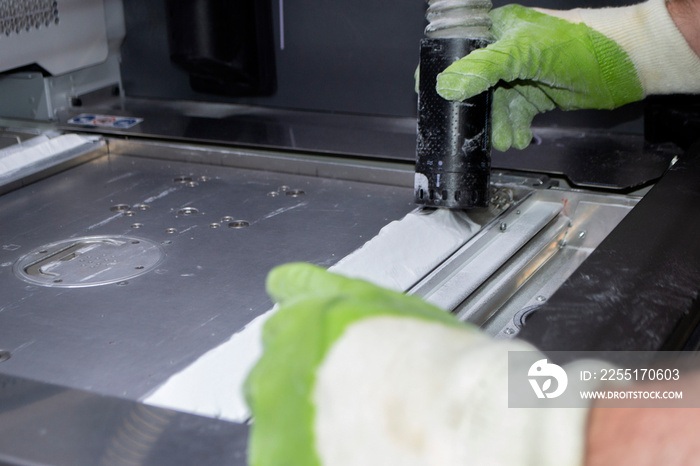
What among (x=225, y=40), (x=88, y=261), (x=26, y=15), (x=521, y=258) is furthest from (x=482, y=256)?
(x=26, y=15)

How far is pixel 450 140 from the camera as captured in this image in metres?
1.14

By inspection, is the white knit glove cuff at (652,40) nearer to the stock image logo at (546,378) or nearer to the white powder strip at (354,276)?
the white powder strip at (354,276)

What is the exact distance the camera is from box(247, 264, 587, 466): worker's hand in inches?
19.3

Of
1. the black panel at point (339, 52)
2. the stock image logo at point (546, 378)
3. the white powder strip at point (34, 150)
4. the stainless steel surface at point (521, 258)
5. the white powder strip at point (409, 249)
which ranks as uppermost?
the black panel at point (339, 52)

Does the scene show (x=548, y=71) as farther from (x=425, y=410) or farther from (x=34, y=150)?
(x=34, y=150)

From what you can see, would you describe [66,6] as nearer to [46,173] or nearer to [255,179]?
[46,173]

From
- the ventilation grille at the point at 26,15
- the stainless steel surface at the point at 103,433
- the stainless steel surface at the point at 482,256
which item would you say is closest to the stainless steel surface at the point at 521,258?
the stainless steel surface at the point at 482,256

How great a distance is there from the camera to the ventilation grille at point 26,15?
1.53 metres

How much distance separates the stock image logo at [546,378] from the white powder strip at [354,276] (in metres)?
0.23

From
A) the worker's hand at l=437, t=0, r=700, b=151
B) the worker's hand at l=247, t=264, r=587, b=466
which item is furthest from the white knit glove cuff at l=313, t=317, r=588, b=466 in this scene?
the worker's hand at l=437, t=0, r=700, b=151

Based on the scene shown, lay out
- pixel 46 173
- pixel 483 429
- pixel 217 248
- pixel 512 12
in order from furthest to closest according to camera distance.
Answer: pixel 46 173
pixel 512 12
pixel 217 248
pixel 483 429

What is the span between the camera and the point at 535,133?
1672 mm

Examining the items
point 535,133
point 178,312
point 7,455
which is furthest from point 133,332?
point 535,133

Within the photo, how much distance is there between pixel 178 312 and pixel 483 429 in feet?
1.86
